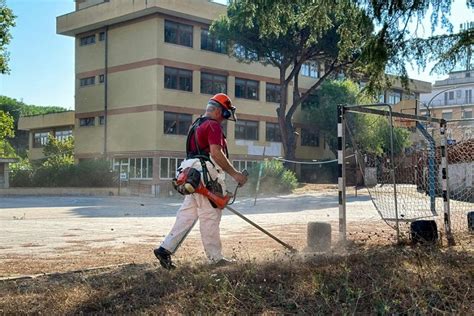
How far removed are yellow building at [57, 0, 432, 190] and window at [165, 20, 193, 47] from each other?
7 cm

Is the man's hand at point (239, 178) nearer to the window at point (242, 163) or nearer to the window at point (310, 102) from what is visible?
the window at point (242, 163)

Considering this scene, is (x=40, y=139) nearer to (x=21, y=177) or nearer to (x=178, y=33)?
(x=21, y=177)

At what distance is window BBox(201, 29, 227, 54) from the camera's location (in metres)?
43.8

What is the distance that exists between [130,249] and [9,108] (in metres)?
77.1

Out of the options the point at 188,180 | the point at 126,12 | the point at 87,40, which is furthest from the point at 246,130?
the point at 188,180

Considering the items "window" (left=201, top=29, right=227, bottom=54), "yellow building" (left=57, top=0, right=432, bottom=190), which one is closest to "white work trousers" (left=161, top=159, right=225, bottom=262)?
"yellow building" (left=57, top=0, right=432, bottom=190)

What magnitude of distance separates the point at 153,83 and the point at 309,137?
18.1m

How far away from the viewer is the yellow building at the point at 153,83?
41031mm

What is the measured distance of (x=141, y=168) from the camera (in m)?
42.1

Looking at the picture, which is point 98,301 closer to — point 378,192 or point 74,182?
point 378,192

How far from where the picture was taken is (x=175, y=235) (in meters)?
6.44

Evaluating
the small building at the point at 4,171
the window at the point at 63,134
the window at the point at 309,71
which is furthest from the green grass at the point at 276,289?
the window at the point at 63,134

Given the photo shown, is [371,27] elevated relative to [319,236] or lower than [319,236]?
elevated

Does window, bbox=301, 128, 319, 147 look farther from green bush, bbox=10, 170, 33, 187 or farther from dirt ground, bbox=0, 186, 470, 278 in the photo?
dirt ground, bbox=0, 186, 470, 278
